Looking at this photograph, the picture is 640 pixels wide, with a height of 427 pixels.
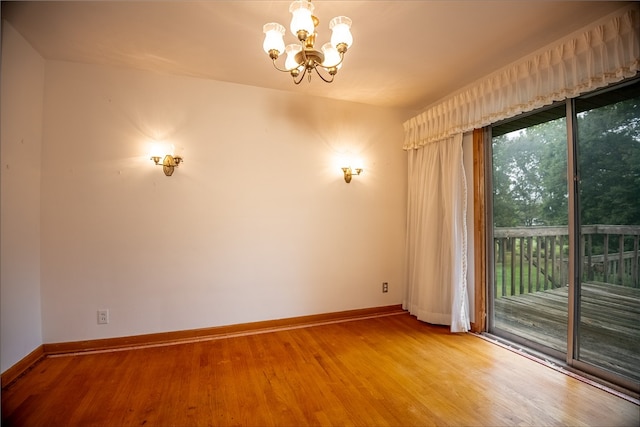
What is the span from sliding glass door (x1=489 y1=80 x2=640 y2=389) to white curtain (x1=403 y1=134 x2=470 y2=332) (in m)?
0.42

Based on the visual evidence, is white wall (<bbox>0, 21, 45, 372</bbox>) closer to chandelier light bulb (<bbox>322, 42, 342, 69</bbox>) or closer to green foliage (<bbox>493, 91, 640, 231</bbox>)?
chandelier light bulb (<bbox>322, 42, 342, 69</bbox>)

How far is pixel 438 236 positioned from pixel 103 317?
354cm

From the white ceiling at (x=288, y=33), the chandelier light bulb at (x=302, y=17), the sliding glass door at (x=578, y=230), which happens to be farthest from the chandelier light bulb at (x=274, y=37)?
the sliding glass door at (x=578, y=230)

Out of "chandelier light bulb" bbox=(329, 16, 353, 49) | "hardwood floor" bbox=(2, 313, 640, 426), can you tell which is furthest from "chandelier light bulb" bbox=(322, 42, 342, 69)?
"hardwood floor" bbox=(2, 313, 640, 426)

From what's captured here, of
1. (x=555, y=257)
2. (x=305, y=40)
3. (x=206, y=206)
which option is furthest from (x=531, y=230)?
(x=206, y=206)

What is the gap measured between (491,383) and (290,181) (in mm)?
2542

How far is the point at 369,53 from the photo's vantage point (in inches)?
92.4

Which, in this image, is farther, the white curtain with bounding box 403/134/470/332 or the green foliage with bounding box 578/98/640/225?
the white curtain with bounding box 403/134/470/332

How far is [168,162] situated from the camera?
2.64 meters

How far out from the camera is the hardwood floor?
1640 millimetres

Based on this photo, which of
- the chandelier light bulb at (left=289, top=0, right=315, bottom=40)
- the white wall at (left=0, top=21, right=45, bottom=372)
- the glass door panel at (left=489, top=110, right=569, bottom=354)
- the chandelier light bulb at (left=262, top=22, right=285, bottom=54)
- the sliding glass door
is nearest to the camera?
the chandelier light bulb at (left=289, top=0, right=315, bottom=40)

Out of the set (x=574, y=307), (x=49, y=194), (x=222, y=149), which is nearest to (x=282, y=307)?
(x=222, y=149)

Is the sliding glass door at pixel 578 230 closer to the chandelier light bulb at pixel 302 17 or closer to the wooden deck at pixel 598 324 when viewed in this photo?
the wooden deck at pixel 598 324

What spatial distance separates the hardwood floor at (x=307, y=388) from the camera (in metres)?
1.64
